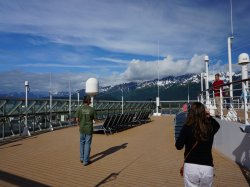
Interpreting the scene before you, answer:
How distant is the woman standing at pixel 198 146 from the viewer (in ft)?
12.0

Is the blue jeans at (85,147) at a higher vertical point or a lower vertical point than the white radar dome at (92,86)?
lower

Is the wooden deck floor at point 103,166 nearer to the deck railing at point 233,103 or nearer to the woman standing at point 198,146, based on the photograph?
the deck railing at point 233,103

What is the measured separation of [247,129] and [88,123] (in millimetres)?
3462

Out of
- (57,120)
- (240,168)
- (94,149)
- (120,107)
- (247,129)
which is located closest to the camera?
(247,129)

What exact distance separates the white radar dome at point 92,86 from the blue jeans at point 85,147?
6008 mm

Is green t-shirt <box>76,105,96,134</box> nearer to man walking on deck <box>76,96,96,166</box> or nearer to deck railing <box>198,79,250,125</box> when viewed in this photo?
man walking on deck <box>76,96,96,166</box>

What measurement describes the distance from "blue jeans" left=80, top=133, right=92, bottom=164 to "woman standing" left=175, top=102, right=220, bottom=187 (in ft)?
13.1

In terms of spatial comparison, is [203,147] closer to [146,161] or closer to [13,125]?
[146,161]

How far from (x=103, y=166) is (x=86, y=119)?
1184 millimetres

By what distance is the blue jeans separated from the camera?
Result: 24.4ft

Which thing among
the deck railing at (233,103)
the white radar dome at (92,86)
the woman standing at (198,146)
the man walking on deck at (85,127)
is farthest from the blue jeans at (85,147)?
the white radar dome at (92,86)

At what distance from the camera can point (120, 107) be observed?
981 inches

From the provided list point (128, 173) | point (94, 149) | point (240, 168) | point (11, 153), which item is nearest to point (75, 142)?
point (94, 149)

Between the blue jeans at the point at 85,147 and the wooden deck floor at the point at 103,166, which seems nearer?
the wooden deck floor at the point at 103,166
